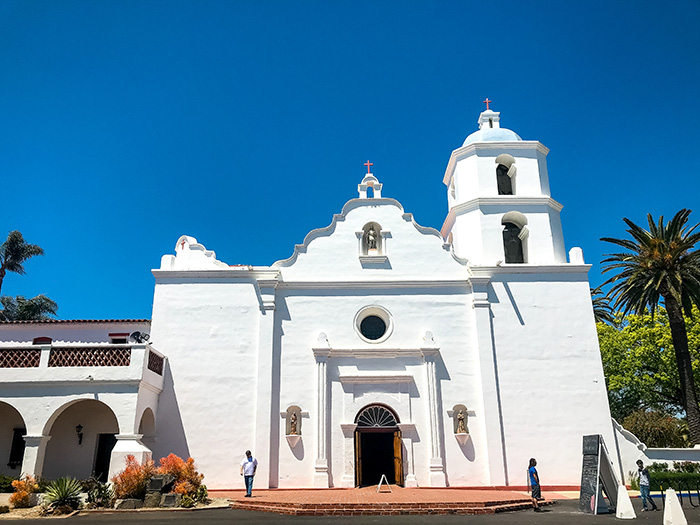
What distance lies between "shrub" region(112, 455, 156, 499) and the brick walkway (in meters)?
2.53

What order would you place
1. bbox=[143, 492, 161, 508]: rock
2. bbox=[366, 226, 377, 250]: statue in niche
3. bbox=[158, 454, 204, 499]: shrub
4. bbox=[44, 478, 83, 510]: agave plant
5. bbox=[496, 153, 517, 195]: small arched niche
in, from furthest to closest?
bbox=[496, 153, 517, 195]: small arched niche → bbox=[366, 226, 377, 250]: statue in niche → bbox=[158, 454, 204, 499]: shrub → bbox=[143, 492, 161, 508]: rock → bbox=[44, 478, 83, 510]: agave plant

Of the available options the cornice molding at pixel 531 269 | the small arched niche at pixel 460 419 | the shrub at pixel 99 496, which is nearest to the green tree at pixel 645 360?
the cornice molding at pixel 531 269

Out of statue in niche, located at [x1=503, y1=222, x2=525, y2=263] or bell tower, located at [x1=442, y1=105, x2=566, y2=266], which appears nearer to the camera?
bell tower, located at [x1=442, y1=105, x2=566, y2=266]

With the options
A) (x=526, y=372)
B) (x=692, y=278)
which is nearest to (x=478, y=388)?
(x=526, y=372)

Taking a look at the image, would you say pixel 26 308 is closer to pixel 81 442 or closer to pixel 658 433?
pixel 81 442

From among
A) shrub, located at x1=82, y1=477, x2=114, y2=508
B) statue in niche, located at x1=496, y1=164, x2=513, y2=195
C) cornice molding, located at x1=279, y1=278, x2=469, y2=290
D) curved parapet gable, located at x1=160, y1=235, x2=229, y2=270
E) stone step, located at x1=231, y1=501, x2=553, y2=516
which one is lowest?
stone step, located at x1=231, y1=501, x2=553, y2=516

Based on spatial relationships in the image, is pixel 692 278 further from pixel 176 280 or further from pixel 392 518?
pixel 176 280

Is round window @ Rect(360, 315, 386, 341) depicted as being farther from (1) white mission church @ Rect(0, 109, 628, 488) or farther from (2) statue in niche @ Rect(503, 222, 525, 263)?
(2) statue in niche @ Rect(503, 222, 525, 263)

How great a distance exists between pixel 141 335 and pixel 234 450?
6393 mm

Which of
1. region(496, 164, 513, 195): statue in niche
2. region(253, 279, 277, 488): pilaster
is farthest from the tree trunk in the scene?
region(253, 279, 277, 488): pilaster

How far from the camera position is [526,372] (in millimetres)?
20969

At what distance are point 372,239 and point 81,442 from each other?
1299 centimetres

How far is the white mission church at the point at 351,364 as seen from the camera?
19766mm

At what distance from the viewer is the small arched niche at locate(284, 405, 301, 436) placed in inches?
794
